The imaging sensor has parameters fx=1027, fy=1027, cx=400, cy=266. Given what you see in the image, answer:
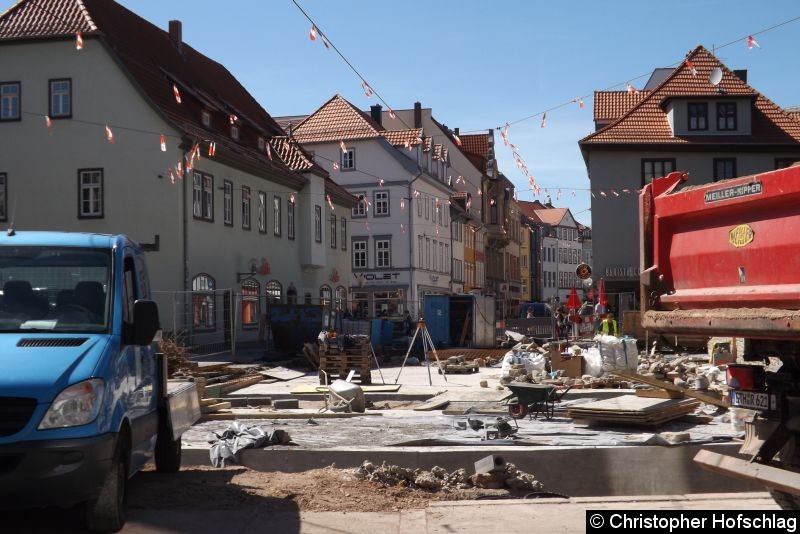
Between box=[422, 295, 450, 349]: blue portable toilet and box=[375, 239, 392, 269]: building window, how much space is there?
24865 millimetres

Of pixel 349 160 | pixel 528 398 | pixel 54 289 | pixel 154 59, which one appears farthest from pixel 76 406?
pixel 349 160

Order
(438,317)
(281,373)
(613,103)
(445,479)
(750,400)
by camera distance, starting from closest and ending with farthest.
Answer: (750,400)
(445,479)
(281,373)
(438,317)
(613,103)

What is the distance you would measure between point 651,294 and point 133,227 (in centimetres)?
2702

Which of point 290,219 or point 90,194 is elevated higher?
point 290,219

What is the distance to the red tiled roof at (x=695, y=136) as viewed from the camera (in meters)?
43.3

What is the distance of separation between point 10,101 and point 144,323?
28803 millimetres

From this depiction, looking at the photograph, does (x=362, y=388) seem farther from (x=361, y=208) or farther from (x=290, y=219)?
(x=361, y=208)

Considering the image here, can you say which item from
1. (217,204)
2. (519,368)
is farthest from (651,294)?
(217,204)

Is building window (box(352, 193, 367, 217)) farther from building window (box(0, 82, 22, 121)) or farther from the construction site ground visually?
the construction site ground

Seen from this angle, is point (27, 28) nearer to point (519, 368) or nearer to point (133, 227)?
point (133, 227)

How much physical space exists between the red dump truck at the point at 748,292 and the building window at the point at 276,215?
3443 centimetres

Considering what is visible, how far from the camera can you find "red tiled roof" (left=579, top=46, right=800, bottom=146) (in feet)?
142

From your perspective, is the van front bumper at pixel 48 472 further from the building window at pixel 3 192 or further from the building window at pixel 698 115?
the building window at pixel 698 115

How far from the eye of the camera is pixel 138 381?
8.32 m
